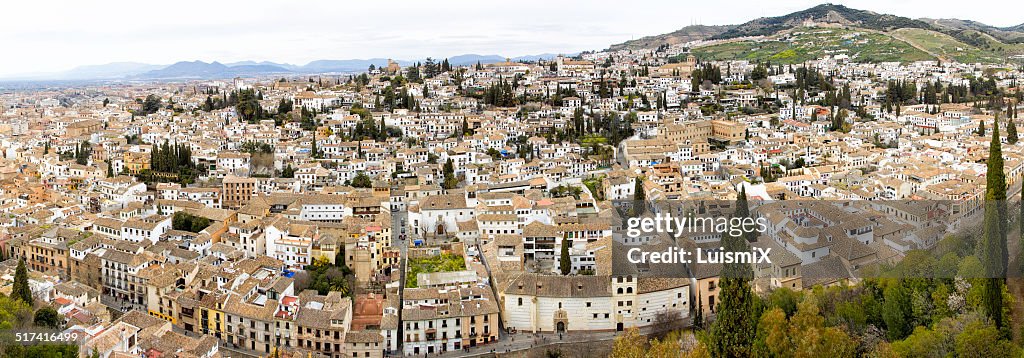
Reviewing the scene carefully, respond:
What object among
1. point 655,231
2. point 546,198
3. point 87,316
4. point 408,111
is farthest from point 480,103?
point 87,316

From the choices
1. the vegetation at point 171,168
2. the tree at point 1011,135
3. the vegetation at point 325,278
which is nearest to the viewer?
the vegetation at point 325,278

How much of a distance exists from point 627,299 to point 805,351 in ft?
13.8

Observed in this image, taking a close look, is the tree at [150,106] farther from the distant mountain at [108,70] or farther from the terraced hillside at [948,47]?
the distant mountain at [108,70]

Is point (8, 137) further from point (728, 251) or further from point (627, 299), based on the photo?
point (728, 251)

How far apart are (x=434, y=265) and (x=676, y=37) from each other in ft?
179

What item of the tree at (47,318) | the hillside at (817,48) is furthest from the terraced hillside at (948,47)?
the tree at (47,318)

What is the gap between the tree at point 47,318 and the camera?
1133cm

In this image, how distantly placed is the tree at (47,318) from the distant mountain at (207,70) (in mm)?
102241

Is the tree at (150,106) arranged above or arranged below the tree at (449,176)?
above

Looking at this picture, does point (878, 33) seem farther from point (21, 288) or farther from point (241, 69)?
point (241, 69)

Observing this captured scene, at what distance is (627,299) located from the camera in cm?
1302

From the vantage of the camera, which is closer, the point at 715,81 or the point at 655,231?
the point at 655,231

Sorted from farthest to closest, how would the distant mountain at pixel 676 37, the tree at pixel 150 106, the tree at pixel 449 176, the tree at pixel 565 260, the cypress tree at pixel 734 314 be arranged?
1. the distant mountain at pixel 676 37
2. the tree at pixel 150 106
3. the tree at pixel 449 176
4. the tree at pixel 565 260
5. the cypress tree at pixel 734 314

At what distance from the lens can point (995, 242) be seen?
30.3ft
